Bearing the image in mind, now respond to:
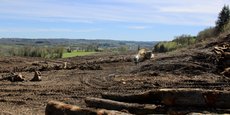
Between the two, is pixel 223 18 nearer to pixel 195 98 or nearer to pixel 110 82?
pixel 110 82

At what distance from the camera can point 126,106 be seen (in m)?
11.2

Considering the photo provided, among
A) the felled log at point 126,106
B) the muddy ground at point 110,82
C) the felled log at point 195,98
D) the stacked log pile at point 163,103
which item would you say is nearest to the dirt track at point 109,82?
the muddy ground at point 110,82

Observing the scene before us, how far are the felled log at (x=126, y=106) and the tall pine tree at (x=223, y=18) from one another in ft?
117

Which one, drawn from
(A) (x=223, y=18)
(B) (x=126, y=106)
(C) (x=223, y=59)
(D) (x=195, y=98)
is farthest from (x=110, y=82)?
(A) (x=223, y=18)

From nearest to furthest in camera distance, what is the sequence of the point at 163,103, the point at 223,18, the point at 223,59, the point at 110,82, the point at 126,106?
the point at 163,103 → the point at 126,106 → the point at 110,82 → the point at 223,59 → the point at 223,18

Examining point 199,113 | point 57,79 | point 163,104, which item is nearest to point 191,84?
point 57,79

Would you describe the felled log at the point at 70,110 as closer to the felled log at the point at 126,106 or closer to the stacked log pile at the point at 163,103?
the stacked log pile at the point at 163,103

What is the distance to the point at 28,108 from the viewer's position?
18.0 meters

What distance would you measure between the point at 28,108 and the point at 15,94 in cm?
349

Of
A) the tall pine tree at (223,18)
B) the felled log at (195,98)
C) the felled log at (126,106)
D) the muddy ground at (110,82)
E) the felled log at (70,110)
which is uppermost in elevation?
the tall pine tree at (223,18)

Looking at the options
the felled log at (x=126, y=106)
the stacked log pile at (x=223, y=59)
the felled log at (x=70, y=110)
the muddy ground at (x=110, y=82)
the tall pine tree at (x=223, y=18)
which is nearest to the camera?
the felled log at (x=70, y=110)

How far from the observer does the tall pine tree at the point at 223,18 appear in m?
46.4

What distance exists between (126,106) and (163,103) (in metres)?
0.90

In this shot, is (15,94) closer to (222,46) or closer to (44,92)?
(44,92)
